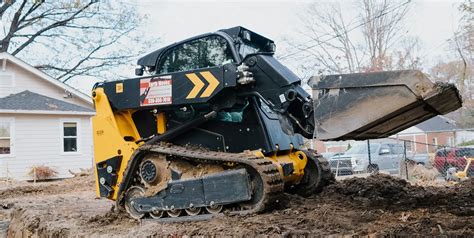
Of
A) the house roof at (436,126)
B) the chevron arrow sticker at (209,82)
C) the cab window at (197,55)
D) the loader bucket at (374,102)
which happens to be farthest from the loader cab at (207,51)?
the house roof at (436,126)

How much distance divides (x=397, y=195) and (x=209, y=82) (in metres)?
2.61

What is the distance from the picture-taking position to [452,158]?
52.7 feet

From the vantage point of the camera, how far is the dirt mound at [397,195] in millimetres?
5488

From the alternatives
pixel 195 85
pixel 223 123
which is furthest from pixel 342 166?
pixel 195 85

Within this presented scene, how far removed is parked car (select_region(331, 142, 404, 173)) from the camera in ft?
55.9

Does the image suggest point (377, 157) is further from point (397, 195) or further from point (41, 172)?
point (41, 172)

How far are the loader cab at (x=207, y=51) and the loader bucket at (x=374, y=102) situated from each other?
4.76 feet

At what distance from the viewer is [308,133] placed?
584 centimetres

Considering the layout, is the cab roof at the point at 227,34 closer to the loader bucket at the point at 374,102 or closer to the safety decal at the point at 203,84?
the safety decal at the point at 203,84

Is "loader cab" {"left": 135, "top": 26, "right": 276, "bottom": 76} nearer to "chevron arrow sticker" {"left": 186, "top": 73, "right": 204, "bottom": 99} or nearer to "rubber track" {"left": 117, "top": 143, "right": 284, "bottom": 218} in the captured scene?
"chevron arrow sticker" {"left": 186, "top": 73, "right": 204, "bottom": 99}

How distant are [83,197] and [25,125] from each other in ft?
34.5

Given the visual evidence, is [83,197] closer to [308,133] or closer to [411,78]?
[308,133]

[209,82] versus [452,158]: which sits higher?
[209,82]

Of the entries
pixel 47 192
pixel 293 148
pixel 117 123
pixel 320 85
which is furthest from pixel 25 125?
pixel 320 85
